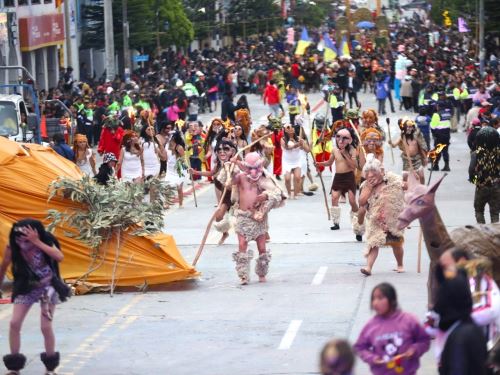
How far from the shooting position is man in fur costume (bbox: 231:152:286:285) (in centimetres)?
1672

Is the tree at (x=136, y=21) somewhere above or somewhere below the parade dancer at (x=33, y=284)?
below

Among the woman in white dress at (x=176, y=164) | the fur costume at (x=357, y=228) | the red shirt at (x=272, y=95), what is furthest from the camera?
the red shirt at (x=272, y=95)

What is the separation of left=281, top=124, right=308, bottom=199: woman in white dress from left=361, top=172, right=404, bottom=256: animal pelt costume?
8893 millimetres

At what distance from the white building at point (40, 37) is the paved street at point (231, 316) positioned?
29720 millimetres

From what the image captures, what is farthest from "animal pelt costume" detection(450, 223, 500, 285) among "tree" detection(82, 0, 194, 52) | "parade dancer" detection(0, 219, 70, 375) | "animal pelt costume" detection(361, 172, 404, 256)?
"tree" detection(82, 0, 194, 52)

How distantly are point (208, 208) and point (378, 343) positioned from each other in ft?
52.3

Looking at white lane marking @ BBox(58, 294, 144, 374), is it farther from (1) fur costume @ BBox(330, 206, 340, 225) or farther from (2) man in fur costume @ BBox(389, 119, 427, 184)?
(2) man in fur costume @ BBox(389, 119, 427, 184)

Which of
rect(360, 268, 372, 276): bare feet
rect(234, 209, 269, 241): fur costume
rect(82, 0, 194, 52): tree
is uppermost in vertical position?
rect(234, 209, 269, 241): fur costume

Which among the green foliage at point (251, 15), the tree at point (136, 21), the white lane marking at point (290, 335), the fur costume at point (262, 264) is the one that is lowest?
Result: the green foliage at point (251, 15)

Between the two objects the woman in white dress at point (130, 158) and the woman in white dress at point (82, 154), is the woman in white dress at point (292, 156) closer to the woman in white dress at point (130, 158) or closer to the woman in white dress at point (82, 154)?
the woman in white dress at point (130, 158)

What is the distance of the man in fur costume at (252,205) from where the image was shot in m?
16.7

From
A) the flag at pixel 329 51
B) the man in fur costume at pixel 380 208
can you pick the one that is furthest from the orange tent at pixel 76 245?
the flag at pixel 329 51

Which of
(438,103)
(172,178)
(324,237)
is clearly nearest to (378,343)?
(324,237)

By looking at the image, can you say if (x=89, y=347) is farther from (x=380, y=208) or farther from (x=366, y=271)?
(x=380, y=208)
